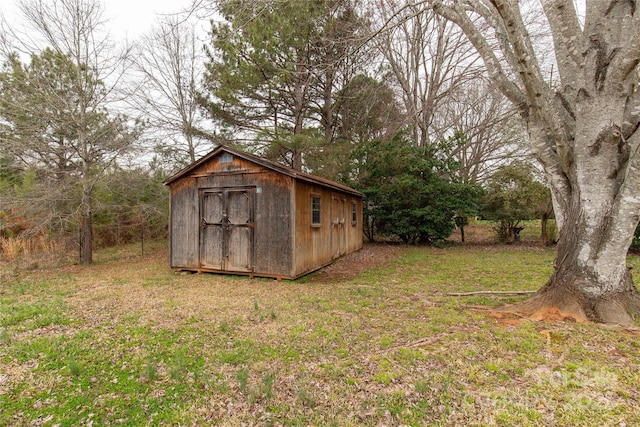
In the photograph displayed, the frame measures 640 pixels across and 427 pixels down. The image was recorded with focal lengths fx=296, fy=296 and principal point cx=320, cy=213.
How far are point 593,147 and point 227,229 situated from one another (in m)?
6.87

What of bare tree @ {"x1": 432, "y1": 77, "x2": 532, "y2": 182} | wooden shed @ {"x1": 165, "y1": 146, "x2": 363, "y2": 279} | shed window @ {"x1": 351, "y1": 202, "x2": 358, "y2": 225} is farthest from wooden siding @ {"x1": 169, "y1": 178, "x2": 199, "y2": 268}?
bare tree @ {"x1": 432, "y1": 77, "x2": 532, "y2": 182}

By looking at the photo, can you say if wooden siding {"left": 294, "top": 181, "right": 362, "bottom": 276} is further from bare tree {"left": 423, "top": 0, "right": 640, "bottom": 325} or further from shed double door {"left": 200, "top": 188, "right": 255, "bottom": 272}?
bare tree {"left": 423, "top": 0, "right": 640, "bottom": 325}

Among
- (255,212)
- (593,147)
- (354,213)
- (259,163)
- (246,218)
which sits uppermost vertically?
(259,163)

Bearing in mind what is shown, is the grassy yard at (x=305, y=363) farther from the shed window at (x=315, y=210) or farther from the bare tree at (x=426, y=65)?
the bare tree at (x=426, y=65)

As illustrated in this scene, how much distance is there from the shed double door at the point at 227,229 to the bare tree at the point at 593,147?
5.62m

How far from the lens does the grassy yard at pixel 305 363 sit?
2.17 m

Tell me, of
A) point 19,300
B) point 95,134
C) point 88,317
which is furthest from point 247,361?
point 95,134

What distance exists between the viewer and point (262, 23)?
9.76 m

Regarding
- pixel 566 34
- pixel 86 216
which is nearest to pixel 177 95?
pixel 86 216

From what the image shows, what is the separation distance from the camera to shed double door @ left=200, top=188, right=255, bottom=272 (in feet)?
23.5

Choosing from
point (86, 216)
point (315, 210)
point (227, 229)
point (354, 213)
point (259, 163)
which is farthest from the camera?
point (354, 213)

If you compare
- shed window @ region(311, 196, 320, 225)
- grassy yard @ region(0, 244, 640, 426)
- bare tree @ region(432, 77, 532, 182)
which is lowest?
grassy yard @ region(0, 244, 640, 426)

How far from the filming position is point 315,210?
7973 millimetres

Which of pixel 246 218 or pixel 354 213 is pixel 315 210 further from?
pixel 354 213
